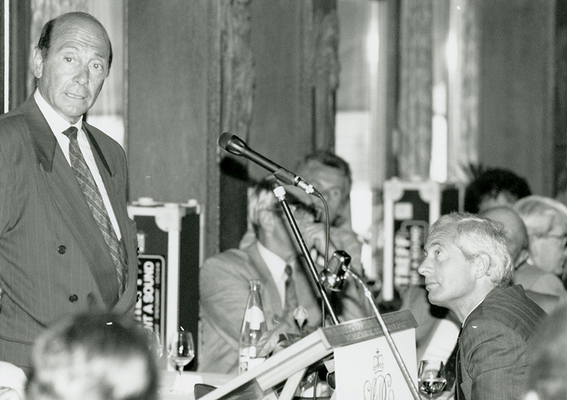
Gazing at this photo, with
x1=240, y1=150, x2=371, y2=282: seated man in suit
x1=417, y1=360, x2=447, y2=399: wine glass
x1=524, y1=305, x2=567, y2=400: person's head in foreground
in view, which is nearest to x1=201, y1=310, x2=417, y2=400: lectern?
x1=417, y1=360, x2=447, y2=399: wine glass

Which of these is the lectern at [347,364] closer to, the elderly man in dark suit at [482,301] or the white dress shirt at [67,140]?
the elderly man in dark suit at [482,301]

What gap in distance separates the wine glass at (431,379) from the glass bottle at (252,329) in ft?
2.06

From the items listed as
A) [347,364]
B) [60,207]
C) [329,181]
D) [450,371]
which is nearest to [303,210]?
[329,181]

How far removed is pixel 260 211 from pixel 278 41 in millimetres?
2480

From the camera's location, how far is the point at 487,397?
2.31 meters

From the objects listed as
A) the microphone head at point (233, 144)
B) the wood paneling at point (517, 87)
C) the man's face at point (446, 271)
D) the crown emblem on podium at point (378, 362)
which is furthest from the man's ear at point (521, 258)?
the wood paneling at point (517, 87)

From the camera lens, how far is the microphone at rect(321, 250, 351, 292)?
242cm

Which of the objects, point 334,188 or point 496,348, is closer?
point 496,348

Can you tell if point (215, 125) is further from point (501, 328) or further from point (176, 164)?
point (501, 328)

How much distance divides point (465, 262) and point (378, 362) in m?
0.68

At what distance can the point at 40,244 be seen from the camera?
246cm

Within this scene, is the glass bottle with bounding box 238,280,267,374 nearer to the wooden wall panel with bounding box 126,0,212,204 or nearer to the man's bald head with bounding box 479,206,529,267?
the man's bald head with bounding box 479,206,529,267

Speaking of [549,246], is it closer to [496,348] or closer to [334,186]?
[334,186]

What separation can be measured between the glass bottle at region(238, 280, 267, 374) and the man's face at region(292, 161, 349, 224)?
1932 millimetres
